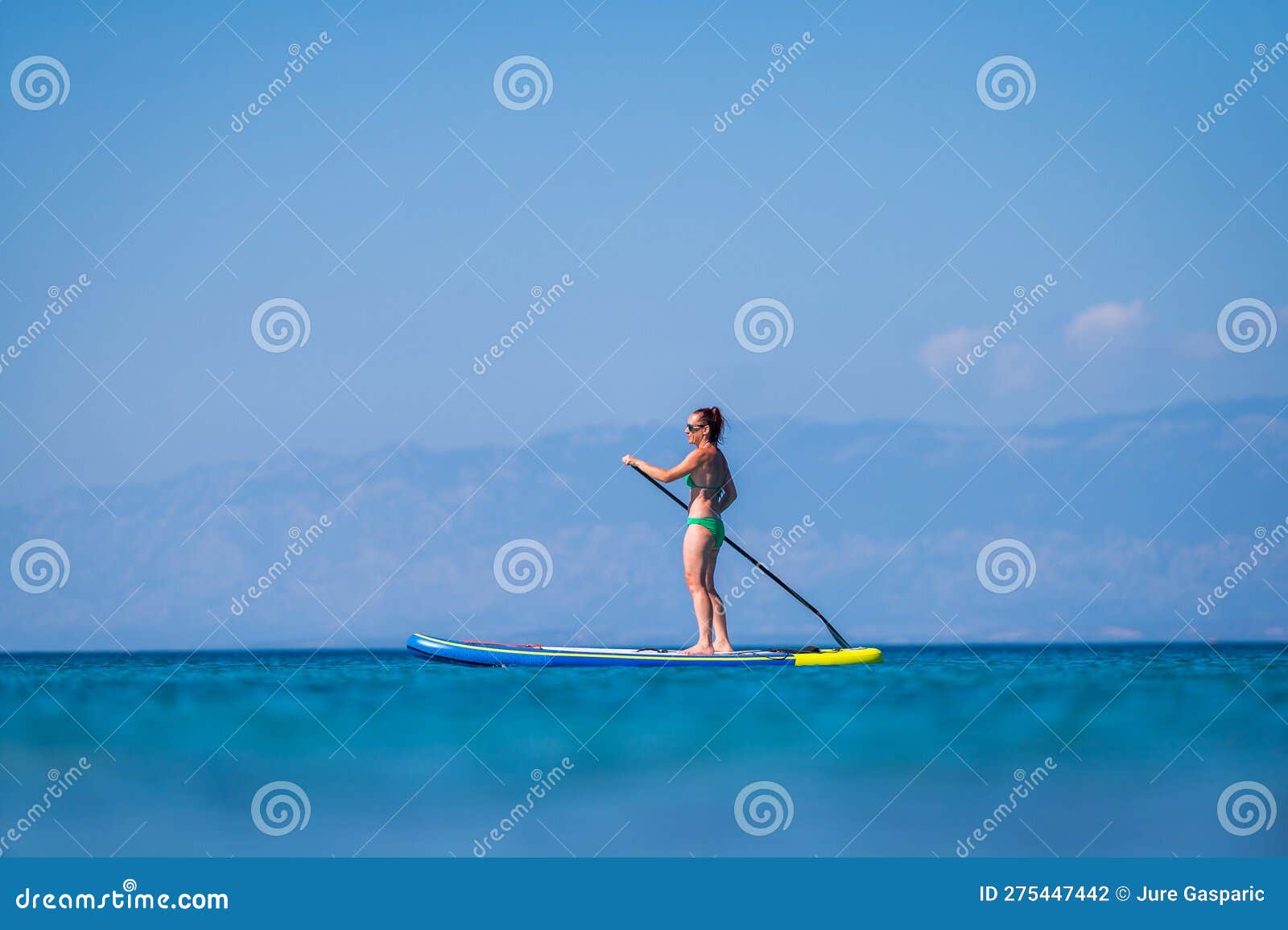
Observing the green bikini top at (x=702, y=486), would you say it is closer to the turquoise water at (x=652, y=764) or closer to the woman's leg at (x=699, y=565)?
the woman's leg at (x=699, y=565)

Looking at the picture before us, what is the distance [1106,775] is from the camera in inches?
286

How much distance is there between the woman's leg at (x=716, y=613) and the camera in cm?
1238

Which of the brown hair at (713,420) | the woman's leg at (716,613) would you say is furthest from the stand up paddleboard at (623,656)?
the brown hair at (713,420)

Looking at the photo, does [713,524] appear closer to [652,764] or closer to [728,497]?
[728,497]

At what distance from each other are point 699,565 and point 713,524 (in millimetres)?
429

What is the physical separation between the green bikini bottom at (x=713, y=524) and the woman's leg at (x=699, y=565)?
0.11ft

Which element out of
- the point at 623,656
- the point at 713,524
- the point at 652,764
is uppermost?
the point at 713,524

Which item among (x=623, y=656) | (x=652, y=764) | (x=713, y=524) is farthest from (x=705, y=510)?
(x=652, y=764)

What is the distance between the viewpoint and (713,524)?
1235cm

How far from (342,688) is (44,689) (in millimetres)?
3222

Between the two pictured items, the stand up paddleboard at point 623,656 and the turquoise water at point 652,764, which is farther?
the stand up paddleboard at point 623,656

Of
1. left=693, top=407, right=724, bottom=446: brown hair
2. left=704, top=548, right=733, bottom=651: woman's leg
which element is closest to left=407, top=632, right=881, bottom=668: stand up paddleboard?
left=704, top=548, right=733, bottom=651: woman's leg

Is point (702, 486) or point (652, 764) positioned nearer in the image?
point (652, 764)

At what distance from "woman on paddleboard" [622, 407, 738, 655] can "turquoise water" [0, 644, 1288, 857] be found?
1094 millimetres
